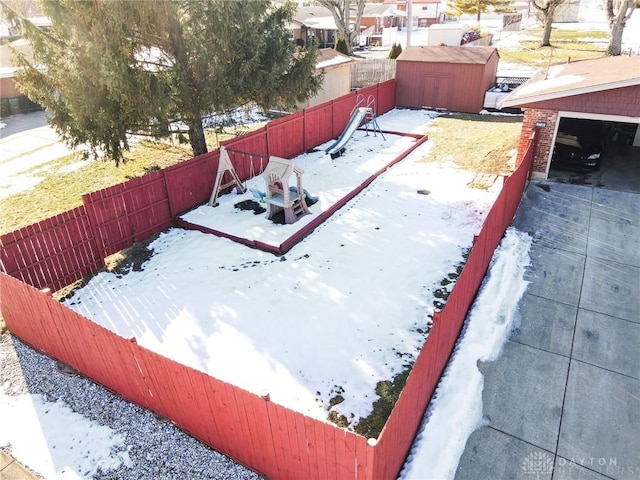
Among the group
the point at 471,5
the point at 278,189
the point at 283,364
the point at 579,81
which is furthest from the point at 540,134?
the point at 471,5

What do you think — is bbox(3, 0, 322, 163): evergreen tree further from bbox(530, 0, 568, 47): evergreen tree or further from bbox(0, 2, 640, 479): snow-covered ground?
bbox(530, 0, 568, 47): evergreen tree

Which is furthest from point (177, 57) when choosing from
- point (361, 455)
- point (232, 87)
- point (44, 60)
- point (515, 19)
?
point (515, 19)

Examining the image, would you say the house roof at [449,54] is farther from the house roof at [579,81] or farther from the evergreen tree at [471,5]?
the evergreen tree at [471,5]

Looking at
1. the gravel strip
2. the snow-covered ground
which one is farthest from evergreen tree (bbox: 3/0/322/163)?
the gravel strip

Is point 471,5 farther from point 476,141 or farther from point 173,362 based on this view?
point 173,362

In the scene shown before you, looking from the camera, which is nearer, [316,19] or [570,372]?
[570,372]
